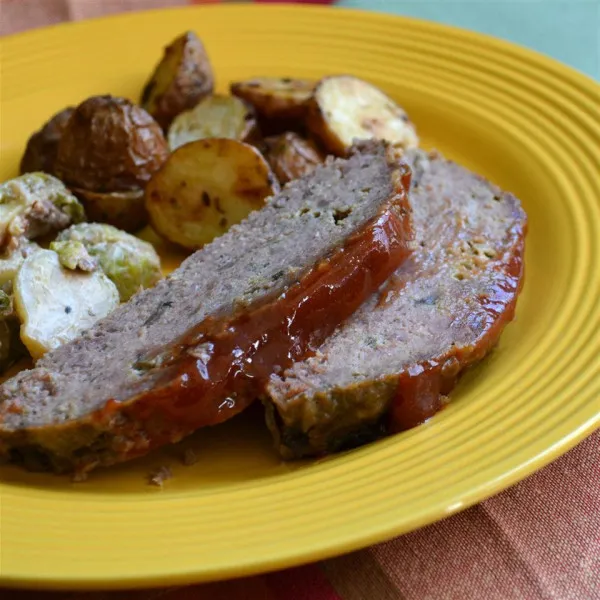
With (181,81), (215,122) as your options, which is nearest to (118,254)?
(215,122)

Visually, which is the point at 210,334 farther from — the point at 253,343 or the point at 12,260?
the point at 12,260

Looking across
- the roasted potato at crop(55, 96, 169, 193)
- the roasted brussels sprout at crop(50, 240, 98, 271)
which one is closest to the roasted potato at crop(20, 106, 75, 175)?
the roasted potato at crop(55, 96, 169, 193)

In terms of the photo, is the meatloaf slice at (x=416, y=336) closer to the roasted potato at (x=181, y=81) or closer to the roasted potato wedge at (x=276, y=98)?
the roasted potato wedge at (x=276, y=98)

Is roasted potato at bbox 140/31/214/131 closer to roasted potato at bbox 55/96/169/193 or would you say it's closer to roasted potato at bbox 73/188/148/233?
roasted potato at bbox 55/96/169/193

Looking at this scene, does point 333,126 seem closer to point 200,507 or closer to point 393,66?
point 393,66

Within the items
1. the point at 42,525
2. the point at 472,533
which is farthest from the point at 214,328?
the point at 472,533

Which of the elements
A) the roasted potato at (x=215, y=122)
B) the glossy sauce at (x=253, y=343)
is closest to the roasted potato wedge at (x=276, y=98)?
the roasted potato at (x=215, y=122)
